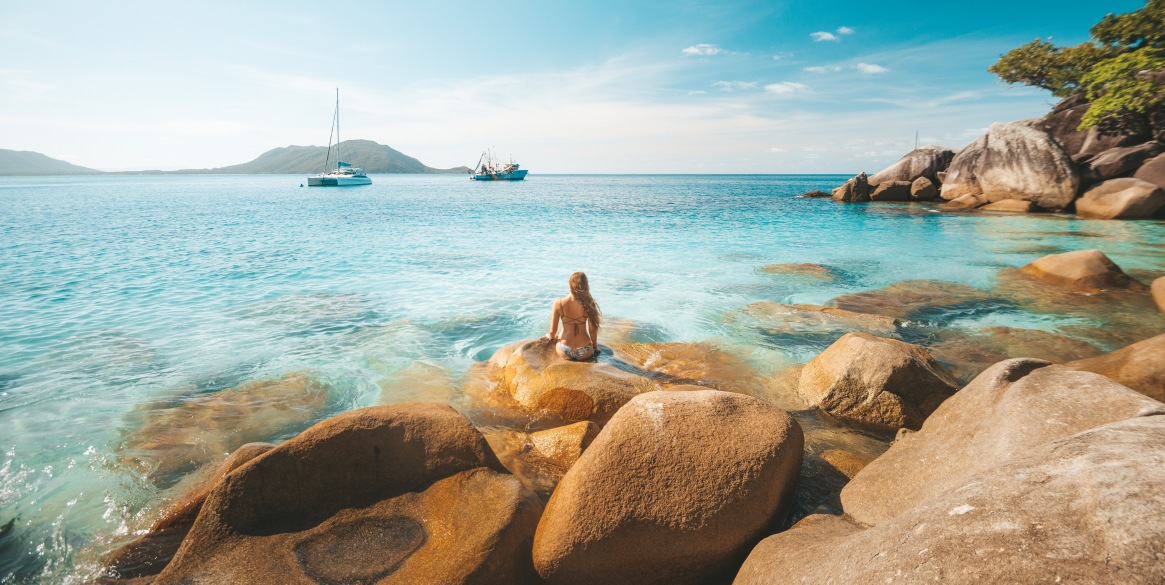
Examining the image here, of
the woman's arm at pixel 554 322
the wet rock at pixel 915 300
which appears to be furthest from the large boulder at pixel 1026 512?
the wet rock at pixel 915 300

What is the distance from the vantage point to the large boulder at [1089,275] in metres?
11.3

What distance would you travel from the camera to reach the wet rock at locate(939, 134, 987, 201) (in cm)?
3202

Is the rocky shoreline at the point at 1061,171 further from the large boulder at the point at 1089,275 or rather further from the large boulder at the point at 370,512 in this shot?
the large boulder at the point at 370,512

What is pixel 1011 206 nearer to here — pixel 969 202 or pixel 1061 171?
pixel 969 202

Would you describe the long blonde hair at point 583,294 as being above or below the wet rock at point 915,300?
above

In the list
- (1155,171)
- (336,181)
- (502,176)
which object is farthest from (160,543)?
(502,176)

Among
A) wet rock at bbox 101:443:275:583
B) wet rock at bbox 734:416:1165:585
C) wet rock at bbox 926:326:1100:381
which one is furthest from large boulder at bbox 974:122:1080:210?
wet rock at bbox 101:443:275:583

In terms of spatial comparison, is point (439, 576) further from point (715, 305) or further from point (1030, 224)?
point (1030, 224)

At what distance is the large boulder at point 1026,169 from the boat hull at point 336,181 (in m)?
84.8

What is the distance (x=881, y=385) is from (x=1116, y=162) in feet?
113

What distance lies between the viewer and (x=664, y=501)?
3363 mm

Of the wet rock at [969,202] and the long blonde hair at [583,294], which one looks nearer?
the long blonde hair at [583,294]

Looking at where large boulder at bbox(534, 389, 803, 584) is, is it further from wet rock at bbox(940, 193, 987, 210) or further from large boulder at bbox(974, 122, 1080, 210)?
wet rock at bbox(940, 193, 987, 210)

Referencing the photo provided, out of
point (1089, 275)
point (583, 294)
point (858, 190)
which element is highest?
point (858, 190)
